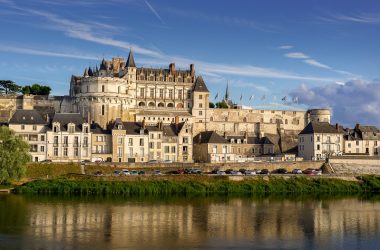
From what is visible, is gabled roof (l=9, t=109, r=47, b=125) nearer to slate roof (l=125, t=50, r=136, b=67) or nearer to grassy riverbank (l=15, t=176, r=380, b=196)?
grassy riverbank (l=15, t=176, r=380, b=196)

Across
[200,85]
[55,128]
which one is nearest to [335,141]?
[200,85]

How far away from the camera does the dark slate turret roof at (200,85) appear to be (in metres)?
81.7

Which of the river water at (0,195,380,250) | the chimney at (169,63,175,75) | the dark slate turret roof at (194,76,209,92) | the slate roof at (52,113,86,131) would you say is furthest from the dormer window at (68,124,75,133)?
the chimney at (169,63,175,75)

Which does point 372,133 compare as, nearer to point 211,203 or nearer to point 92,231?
point 211,203

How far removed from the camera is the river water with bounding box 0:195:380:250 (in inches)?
1155

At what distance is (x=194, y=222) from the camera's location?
3575 centimetres

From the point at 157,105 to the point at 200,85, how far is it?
20.1 feet

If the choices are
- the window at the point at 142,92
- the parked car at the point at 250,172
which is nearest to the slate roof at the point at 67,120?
the parked car at the point at 250,172

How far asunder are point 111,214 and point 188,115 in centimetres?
4206

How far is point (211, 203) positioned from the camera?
45688 mm

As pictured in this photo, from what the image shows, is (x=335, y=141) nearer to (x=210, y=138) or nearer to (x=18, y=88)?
(x=210, y=138)

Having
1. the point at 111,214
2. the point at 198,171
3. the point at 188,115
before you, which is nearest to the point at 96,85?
the point at 188,115

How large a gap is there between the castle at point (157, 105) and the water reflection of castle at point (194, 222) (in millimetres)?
31789

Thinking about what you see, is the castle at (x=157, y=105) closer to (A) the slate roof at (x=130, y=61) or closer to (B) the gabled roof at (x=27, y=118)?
(A) the slate roof at (x=130, y=61)
